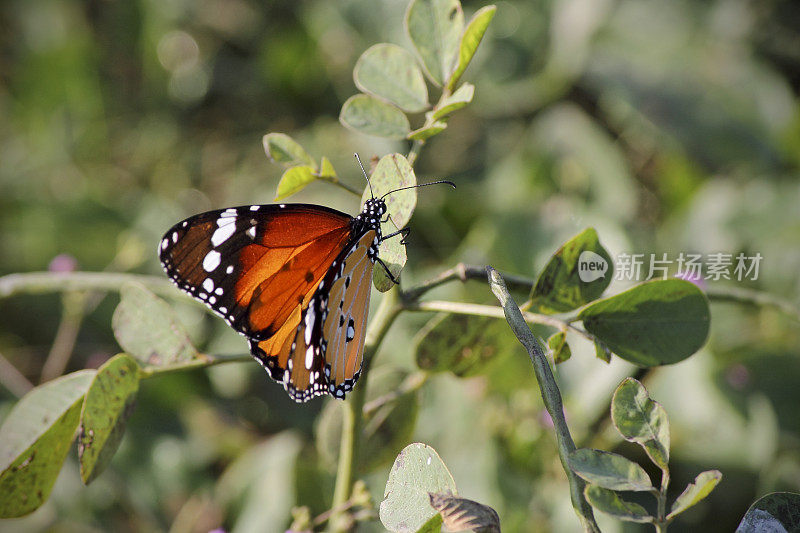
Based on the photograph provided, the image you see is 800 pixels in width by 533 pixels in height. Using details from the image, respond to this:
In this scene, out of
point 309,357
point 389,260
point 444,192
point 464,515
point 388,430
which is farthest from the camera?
point 444,192

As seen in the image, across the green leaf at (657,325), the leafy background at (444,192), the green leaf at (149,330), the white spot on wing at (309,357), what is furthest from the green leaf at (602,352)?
the green leaf at (149,330)

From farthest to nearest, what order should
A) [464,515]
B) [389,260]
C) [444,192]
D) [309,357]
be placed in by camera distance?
1. [444,192]
2. [309,357]
3. [389,260]
4. [464,515]

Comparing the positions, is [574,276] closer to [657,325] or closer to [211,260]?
[657,325]

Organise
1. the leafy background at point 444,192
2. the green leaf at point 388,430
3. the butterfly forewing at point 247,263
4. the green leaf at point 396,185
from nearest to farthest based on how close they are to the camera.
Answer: the green leaf at point 396,185
the butterfly forewing at point 247,263
the green leaf at point 388,430
the leafy background at point 444,192

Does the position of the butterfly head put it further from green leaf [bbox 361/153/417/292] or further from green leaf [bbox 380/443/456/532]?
green leaf [bbox 380/443/456/532]

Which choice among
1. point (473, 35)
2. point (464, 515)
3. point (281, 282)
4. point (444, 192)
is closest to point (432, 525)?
point (464, 515)

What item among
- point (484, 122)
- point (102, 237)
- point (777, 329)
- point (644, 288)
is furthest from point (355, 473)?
point (484, 122)

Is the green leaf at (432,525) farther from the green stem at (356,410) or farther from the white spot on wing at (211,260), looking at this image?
the white spot on wing at (211,260)
